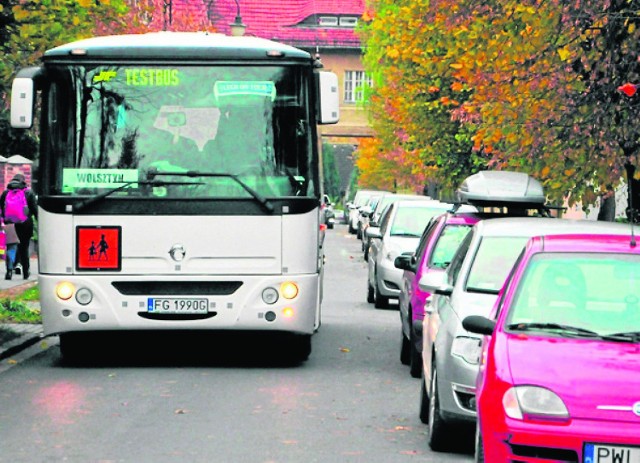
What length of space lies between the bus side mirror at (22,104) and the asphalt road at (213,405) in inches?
91.6

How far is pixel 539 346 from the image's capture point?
26.9 feet

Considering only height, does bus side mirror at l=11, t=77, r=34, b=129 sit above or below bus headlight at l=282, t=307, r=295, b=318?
above

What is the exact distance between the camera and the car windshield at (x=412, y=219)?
26.0 m

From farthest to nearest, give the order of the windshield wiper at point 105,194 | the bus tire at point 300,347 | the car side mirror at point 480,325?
the bus tire at point 300,347 < the windshield wiper at point 105,194 < the car side mirror at point 480,325

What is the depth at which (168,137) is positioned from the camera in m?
14.8

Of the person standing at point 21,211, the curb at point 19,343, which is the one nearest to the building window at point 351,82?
the person standing at point 21,211

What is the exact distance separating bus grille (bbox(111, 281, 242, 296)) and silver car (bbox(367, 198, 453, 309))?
9.22m

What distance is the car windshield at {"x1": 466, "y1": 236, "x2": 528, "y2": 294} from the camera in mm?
11344

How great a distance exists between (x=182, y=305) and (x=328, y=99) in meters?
2.36

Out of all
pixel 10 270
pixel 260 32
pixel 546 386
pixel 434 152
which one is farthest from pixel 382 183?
pixel 546 386

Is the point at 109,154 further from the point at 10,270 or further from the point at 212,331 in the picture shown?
the point at 10,270

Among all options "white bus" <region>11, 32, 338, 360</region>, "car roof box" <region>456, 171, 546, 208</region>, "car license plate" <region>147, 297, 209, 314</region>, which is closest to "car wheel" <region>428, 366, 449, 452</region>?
"white bus" <region>11, 32, 338, 360</region>

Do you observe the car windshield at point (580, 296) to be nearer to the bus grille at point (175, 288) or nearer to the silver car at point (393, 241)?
the bus grille at point (175, 288)

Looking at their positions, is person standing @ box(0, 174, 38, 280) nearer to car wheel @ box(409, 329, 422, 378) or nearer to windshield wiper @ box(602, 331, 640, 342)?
car wheel @ box(409, 329, 422, 378)
